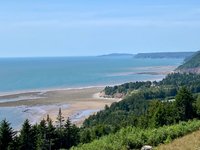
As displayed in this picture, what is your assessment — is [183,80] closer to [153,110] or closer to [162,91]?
[162,91]

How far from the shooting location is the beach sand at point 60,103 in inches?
3836

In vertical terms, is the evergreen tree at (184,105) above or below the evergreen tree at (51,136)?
above

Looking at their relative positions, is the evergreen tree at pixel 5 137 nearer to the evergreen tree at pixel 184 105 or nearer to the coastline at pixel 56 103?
the evergreen tree at pixel 184 105

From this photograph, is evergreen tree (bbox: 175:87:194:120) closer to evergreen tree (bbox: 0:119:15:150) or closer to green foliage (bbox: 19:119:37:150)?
green foliage (bbox: 19:119:37:150)

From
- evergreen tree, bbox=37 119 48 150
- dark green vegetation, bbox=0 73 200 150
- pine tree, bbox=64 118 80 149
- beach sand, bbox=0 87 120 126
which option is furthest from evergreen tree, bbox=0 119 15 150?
beach sand, bbox=0 87 120 126

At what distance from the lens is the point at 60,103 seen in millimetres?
116188

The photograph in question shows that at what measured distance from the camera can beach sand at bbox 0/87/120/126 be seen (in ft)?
320

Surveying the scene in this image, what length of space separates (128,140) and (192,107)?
3402cm

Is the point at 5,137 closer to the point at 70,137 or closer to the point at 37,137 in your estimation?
the point at 37,137

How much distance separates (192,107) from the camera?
55469 mm

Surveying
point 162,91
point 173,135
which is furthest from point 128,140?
point 162,91

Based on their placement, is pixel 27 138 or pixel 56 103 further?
pixel 56 103

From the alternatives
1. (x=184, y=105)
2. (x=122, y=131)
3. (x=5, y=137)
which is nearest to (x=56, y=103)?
(x=184, y=105)

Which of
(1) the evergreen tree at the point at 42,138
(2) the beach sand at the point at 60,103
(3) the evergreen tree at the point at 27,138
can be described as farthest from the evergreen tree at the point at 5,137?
(2) the beach sand at the point at 60,103
